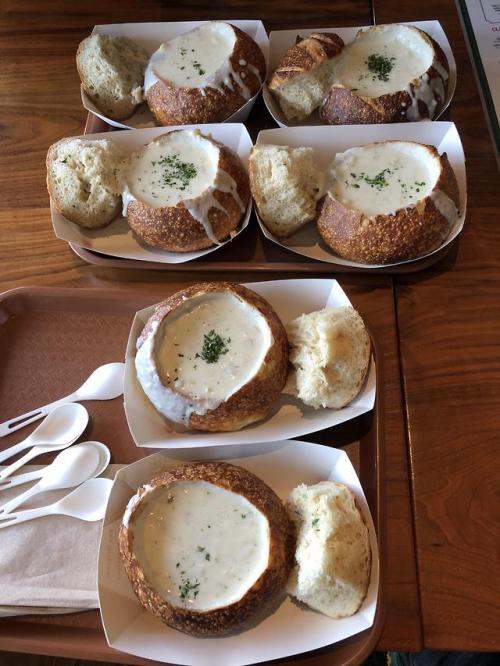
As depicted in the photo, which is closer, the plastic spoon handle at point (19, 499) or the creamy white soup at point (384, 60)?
the plastic spoon handle at point (19, 499)

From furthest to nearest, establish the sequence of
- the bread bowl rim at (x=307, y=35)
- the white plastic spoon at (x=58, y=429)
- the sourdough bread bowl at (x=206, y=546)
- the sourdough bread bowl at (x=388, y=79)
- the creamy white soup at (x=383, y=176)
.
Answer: the bread bowl rim at (x=307, y=35) < the sourdough bread bowl at (x=388, y=79) < the creamy white soup at (x=383, y=176) < the white plastic spoon at (x=58, y=429) < the sourdough bread bowl at (x=206, y=546)

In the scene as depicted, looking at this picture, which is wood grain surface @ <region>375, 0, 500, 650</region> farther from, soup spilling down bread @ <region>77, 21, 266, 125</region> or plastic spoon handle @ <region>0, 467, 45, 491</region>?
plastic spoon handle @ <region>0, 467, 45, 491</region>

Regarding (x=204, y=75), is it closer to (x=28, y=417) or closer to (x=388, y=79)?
(x=388, y=79)

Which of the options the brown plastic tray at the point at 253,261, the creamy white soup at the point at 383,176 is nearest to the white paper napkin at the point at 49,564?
the brown plastic tray at the point at 253,261

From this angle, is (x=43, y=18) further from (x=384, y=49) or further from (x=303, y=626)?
(x=303, y=626)

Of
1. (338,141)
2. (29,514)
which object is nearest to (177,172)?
(338,141)

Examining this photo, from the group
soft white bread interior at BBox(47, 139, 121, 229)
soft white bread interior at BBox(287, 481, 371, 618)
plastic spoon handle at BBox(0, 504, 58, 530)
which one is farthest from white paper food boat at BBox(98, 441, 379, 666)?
soft white bread interior at BBox(47, 139, 121, 229)

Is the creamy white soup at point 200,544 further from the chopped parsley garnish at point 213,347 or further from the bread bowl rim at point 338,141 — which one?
the bread bowl rim at point 338,141

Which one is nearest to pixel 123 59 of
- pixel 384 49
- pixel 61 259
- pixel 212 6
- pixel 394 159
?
pixel 212 6
